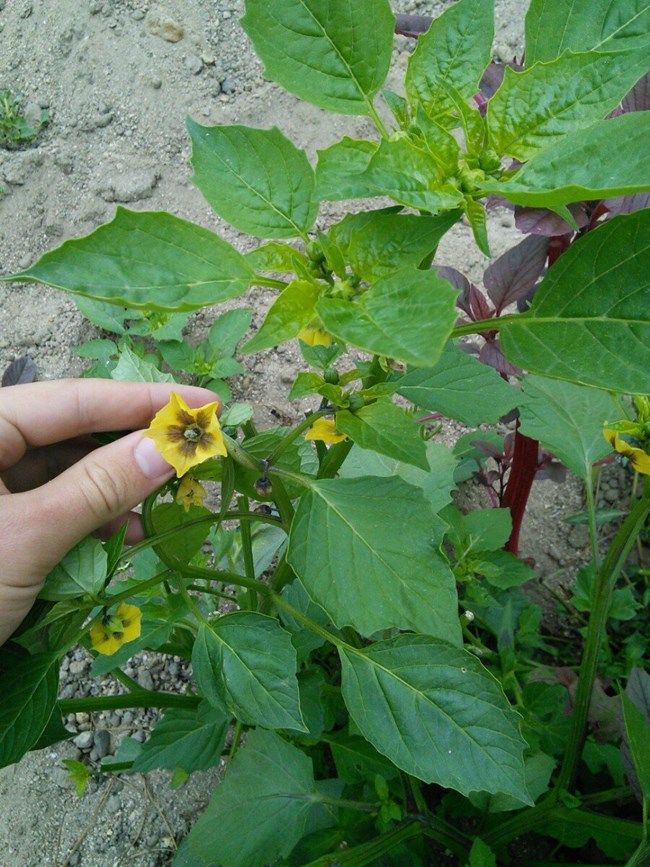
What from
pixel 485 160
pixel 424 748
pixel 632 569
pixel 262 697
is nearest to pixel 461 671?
pixel 424 748

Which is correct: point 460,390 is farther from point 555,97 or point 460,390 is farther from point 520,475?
point 520,475

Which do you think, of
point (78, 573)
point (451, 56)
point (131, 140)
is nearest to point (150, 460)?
point (78, 573)

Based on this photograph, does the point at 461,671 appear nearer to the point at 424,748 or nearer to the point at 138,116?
the point at 424,748

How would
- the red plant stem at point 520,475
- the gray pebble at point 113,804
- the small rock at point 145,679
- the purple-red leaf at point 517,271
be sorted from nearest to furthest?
the purple-red leaf at point 517,271, the red plant stem at point 520,475, the gray pebble at point 113,804, the small rock at point 145,679

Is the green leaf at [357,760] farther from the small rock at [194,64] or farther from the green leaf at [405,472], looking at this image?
the small rock at [194,64]

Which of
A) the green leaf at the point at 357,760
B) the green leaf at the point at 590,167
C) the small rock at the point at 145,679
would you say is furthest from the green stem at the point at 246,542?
the small rock at the point at 145,679

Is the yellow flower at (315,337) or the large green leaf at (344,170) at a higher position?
the large green leaf at (344,170)
